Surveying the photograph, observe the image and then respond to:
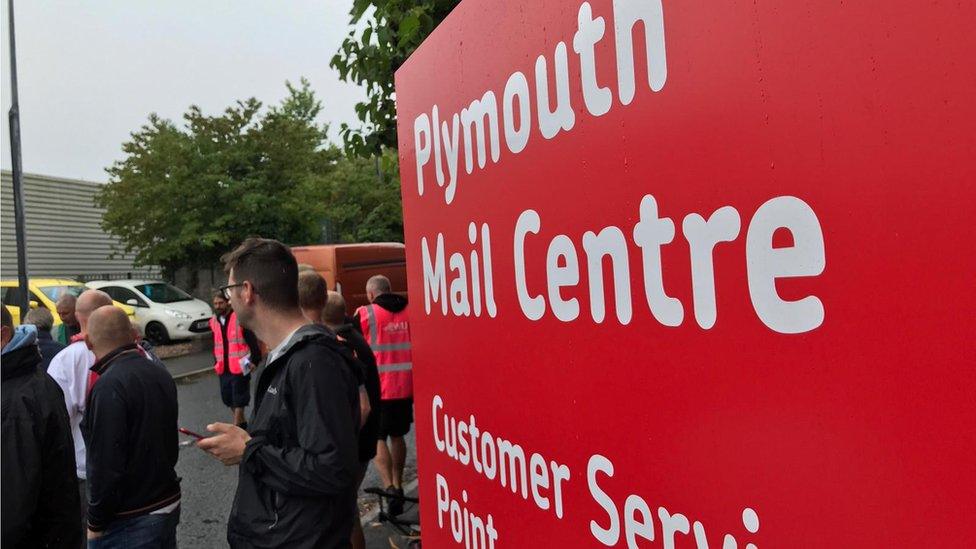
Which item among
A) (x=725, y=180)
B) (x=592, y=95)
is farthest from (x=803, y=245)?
(x=592, y=95)

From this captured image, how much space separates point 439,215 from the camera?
1.82 metres

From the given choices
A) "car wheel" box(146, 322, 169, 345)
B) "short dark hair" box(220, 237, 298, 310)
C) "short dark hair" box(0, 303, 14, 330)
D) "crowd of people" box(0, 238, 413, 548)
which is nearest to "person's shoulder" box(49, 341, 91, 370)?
"crowd of people" box(0, 238, 413, 548)

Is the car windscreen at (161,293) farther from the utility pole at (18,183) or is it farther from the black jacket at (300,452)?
the black jacket at (300,452)

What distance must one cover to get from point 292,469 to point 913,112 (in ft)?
6.26

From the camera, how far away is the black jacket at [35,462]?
2.67 meters

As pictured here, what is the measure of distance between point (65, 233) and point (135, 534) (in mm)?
23967

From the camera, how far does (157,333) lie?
16531 millimetres

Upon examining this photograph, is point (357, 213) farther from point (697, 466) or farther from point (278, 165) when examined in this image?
point (697, 466)

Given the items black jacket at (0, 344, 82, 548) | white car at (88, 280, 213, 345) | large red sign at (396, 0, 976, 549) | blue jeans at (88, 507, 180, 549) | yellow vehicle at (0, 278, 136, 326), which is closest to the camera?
large red sign at (396, 0, 976, 549)

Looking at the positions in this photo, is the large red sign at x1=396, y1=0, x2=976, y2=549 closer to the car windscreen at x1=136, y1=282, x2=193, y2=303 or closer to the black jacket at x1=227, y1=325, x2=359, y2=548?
the black jacket at x1=227, y1=325, x2=359, y2=548

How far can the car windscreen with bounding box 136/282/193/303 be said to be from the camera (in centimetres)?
1706

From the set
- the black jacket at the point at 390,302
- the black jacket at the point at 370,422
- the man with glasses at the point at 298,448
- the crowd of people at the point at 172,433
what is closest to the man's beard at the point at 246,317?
the crowd of people at the point at 172,433

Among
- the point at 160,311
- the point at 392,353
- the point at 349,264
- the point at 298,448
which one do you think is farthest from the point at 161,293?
the point at 298,448

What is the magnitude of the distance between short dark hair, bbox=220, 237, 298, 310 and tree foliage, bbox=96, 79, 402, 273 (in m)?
17.7
